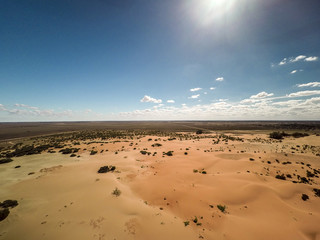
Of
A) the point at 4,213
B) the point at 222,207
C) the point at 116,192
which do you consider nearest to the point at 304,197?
the point at 222,207

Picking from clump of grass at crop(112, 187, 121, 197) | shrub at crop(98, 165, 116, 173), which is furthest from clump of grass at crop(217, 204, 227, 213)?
shrub at crop(98, 165, 116, 173)

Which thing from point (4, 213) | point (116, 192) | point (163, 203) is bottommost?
point (163, 203)

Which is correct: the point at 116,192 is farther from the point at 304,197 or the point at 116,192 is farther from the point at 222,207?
the point at 304,197

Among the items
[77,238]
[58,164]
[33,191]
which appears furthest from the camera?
[58,164]

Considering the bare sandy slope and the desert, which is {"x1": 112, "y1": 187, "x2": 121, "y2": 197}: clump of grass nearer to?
the desert

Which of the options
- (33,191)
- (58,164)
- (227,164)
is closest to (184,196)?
(227,164)

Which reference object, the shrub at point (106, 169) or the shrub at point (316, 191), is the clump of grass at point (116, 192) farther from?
the shrub at point (316, 191)

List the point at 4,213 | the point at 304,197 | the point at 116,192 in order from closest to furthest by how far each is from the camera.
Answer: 1. the point at 4,213
2. the point at 304,197
3. the point at 116,192

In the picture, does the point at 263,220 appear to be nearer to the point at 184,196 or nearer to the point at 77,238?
the point at 184,196
